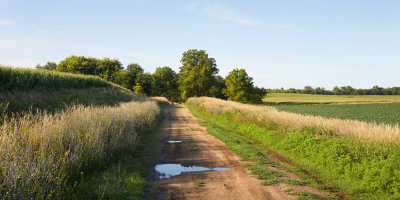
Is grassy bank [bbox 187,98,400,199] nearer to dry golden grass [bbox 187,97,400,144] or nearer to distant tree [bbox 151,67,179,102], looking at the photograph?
dry golden grass [bbox 187,97,400,144]

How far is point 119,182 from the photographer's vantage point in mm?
6289

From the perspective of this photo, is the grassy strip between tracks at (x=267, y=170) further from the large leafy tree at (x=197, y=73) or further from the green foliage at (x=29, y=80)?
the large leafy tree at (x=197, y=73)

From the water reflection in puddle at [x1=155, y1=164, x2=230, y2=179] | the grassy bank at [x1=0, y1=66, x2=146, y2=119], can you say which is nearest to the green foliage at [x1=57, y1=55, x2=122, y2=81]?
the grassy bank at [x1=0, y1=66, x2=146, y2=119]

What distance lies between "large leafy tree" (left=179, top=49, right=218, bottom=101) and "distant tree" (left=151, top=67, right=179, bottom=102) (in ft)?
68.3

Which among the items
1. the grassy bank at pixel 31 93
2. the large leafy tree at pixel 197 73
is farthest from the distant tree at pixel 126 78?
the grassy bank at pixel 31 93

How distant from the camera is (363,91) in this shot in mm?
114688

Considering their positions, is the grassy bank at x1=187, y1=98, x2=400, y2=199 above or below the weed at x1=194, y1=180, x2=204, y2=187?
above

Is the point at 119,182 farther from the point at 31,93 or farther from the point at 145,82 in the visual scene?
the point at 145,82

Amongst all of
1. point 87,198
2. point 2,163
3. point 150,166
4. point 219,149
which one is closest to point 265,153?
point 219,149

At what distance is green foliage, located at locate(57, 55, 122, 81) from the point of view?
74.8 m

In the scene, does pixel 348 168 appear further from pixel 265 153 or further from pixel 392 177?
pixel 265 153

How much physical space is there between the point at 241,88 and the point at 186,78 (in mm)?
15235

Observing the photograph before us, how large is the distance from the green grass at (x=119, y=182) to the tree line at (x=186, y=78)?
2024 inches

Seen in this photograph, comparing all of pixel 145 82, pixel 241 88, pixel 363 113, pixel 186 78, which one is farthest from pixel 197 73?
pixel 363 113
